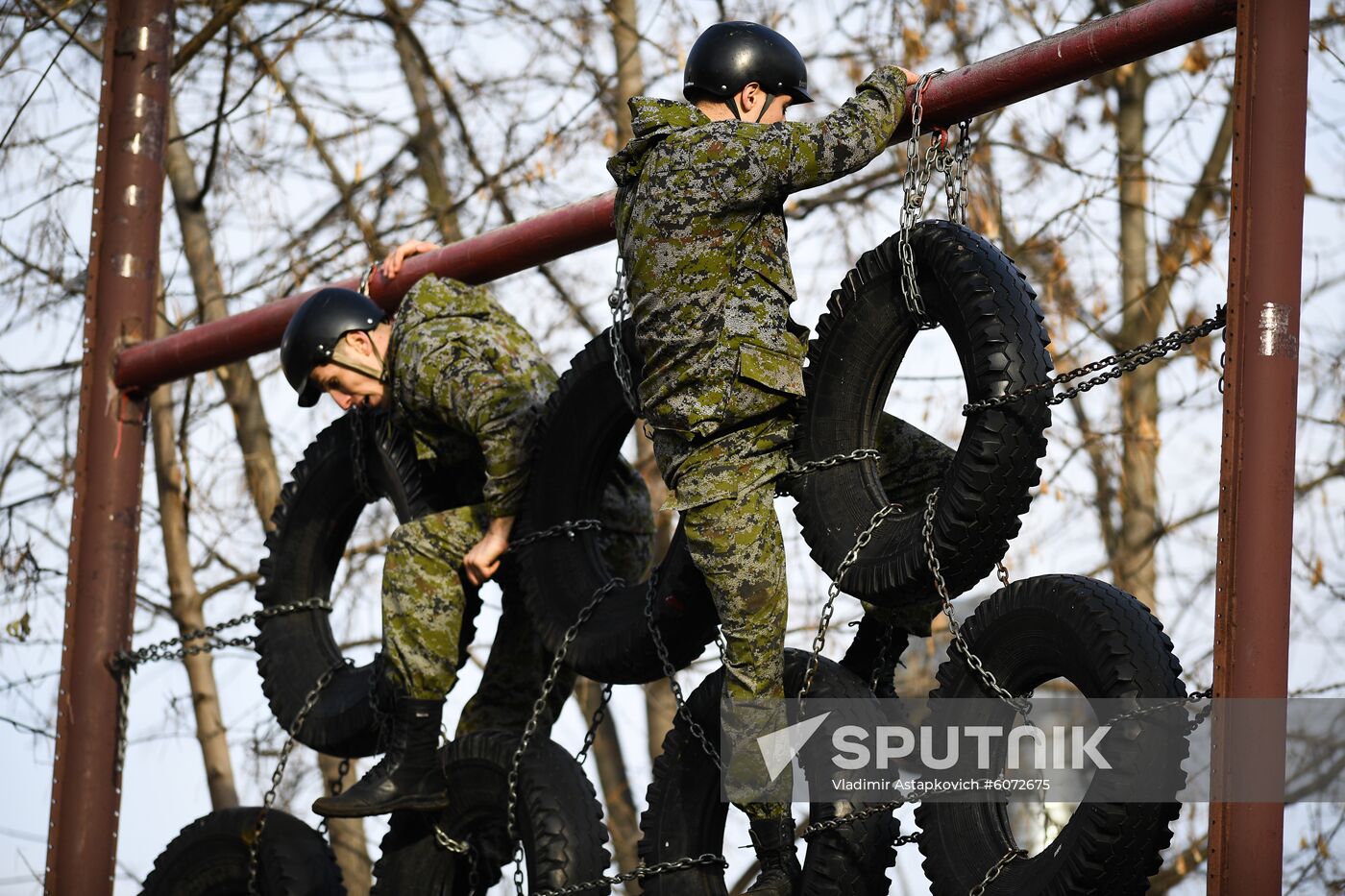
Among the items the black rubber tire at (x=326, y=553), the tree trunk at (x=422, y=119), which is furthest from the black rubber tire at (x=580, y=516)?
the tree trunk at (x=422, y=119)

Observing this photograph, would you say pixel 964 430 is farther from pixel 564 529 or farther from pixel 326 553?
pixel 326 553

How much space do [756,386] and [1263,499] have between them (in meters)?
1.35

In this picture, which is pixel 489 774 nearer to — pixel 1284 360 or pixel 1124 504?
pixel 1284 360

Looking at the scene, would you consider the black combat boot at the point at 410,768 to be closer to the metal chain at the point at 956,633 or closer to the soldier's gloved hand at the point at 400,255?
the soldier's gloved hand at the point at 400,255

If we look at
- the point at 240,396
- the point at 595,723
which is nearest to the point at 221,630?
the point at 595,723

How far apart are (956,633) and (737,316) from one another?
0.98 meters

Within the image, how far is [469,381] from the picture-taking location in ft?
20.0

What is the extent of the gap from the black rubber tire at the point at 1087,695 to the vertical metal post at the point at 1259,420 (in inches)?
6.1

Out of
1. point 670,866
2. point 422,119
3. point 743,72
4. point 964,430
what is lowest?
point 670,866

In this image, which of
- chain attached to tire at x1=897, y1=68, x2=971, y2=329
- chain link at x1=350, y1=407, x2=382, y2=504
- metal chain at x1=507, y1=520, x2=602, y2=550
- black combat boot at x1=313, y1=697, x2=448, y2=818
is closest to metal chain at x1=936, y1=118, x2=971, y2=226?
chain attached to tire at x1=897, y1=68, x2=971, y2=329

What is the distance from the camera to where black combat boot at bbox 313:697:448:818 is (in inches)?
240

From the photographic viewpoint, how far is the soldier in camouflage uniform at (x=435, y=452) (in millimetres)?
6129

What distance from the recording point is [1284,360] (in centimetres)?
449

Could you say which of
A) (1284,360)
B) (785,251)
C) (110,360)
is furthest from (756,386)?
(110,360)
